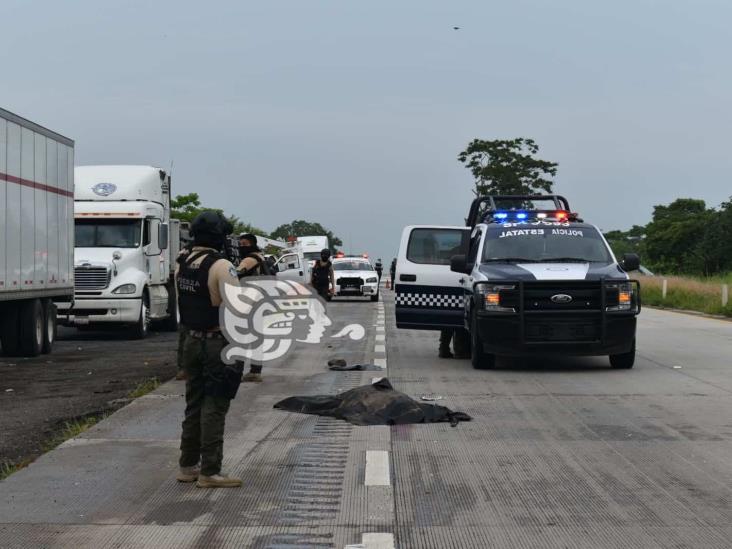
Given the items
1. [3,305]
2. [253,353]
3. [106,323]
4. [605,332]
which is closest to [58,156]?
[3,305]

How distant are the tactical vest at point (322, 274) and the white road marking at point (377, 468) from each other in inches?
474

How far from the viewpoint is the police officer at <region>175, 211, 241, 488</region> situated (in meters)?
6.80

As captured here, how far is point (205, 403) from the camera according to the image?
6875 mm

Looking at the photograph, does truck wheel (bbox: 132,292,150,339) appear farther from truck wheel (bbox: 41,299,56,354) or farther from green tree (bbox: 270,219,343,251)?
green tree (bbox: 270,219,343,251)

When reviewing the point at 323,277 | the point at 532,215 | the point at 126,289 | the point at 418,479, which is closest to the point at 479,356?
the point at 532,215

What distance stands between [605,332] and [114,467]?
7687mm

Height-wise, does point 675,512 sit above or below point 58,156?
below

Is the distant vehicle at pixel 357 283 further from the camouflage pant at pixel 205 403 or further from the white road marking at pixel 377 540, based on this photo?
the white road marking at pixel 377 540

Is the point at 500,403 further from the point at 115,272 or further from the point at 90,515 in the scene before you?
the point at 115,272

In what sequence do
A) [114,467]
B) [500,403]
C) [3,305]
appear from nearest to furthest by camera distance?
[114,467] < [500,403] < [3,305]

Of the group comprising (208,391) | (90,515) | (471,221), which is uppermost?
(471,221)

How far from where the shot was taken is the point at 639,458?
7.91 m

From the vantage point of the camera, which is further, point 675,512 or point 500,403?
point 500,403

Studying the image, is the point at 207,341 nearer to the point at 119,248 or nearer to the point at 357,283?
the point at 119,248
